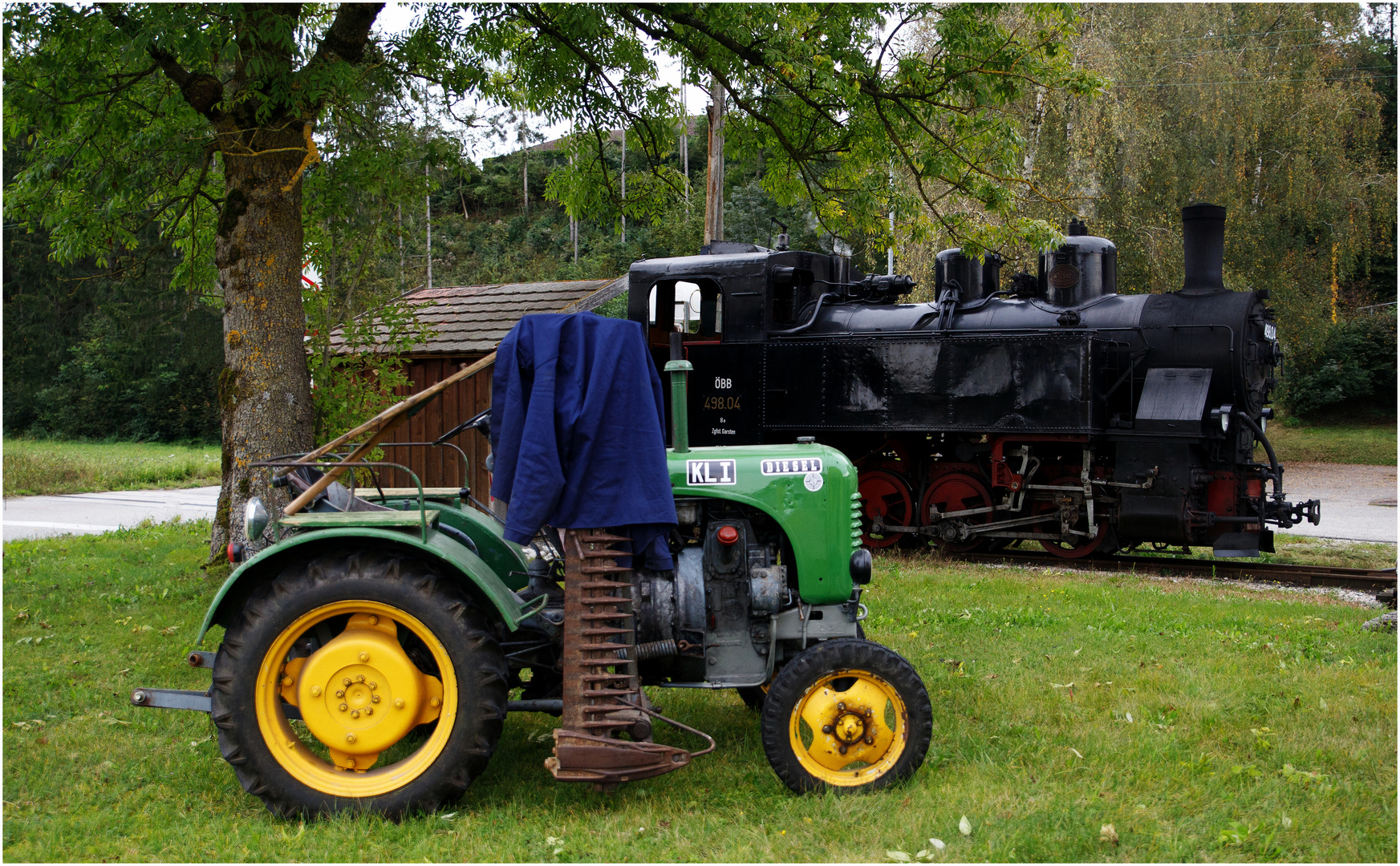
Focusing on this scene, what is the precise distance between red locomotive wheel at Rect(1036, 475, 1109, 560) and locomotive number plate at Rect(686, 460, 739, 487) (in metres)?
7.07

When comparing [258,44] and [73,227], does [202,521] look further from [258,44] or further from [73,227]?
[258,44]

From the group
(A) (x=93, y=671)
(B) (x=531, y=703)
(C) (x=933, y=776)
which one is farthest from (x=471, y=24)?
(C) (x=933, y=776)

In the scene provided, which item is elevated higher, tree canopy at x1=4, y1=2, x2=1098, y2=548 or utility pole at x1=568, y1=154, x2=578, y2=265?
utility pole at x1=568, y1=154, x2=578, y2=265

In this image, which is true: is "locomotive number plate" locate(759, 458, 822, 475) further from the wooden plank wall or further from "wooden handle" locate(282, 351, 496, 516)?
the wooden plank wall

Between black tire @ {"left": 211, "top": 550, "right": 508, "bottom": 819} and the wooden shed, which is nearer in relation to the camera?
black tire @ {"left": 211, "top": 550, "right": 508, "bottom": 819}

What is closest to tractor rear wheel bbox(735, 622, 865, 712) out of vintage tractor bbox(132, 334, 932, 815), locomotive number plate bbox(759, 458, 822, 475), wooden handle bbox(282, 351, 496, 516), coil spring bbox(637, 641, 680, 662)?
vintage tractor bbox(132, 334, 932, 815)

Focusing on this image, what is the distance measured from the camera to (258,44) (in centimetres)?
705

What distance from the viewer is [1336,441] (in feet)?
89.2

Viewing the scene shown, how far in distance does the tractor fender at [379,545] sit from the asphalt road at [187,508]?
987 cm

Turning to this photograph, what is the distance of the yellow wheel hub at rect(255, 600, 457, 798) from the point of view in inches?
150

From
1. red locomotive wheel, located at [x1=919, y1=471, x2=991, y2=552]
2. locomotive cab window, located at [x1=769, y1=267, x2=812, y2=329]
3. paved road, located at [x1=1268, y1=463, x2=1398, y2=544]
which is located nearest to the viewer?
red locomotive wheel, located at [x1=919, y1=471, x2=991, y2=552]

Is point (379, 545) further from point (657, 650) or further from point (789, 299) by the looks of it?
point (789, 299)

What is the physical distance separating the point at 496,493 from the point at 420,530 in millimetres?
Result: 347

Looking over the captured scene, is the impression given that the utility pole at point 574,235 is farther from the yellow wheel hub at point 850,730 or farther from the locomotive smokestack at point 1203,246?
the yellow wheel hub at point 850,730
